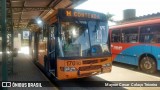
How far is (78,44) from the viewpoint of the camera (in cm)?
898

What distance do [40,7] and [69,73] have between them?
1161 centimetres

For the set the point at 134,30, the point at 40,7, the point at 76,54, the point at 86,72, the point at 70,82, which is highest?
the point at 40,7

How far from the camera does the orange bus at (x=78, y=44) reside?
8.70 metres

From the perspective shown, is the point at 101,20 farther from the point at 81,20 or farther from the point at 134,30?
the point at 134,30

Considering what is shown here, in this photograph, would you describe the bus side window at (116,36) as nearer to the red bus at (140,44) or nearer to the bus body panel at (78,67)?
the red bus at (140,44)

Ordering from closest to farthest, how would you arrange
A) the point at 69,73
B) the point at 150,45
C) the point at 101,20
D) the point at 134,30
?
the point at 69,73 → the point at 101,20 → the point at 150,45 → the point at 134,30

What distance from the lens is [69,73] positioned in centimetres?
860

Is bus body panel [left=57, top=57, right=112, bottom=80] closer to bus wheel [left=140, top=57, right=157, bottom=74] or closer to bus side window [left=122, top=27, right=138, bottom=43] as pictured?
bus wheel [left=140, top=57, right=157, bottom=74]

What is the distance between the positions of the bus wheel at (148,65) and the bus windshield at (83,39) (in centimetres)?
358

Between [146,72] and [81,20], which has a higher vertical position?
[81,20]

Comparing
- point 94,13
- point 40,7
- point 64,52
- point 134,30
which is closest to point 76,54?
point 64,52

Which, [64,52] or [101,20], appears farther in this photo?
[101,20]

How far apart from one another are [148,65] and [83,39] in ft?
16.1

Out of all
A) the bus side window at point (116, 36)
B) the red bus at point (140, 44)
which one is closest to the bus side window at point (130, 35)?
the red bus at point (140, 44)
